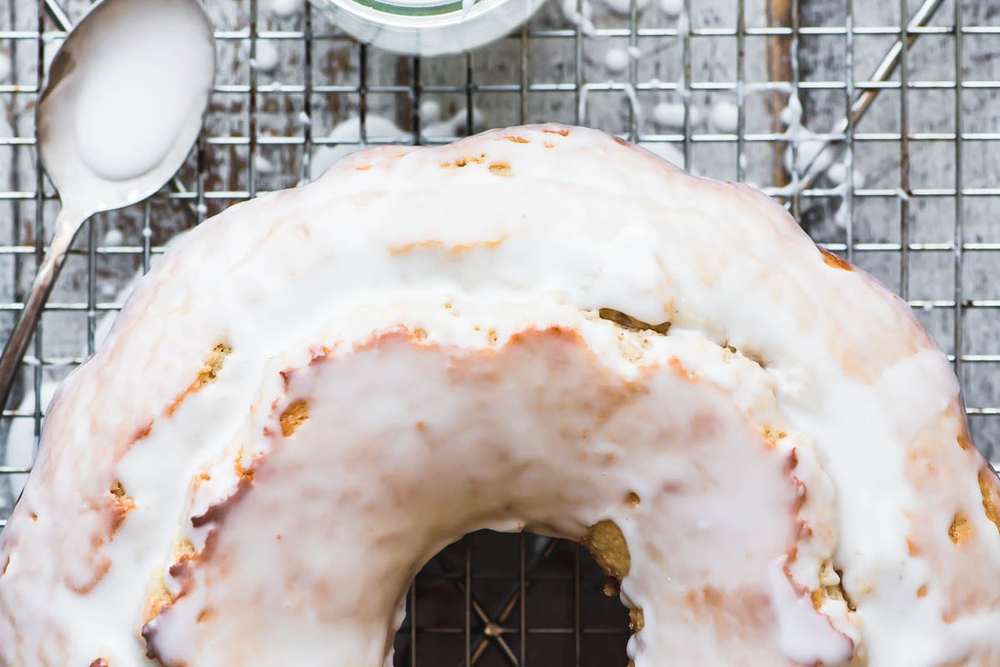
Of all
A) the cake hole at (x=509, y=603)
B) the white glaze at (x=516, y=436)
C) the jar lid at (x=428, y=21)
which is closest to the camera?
the white glaze at (x=516, y=436)

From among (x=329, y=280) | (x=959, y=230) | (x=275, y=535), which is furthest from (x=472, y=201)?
(x=959, y=230)

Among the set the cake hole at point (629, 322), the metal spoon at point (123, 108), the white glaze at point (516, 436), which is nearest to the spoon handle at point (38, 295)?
the metal spoon at point (123, 108)

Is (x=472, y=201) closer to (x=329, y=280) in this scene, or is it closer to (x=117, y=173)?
(x=329, y=280)

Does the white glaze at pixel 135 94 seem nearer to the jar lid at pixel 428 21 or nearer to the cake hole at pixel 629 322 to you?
the jar lid at pixel 428 21

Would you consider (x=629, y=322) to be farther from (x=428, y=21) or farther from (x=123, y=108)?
(x=123, y=108)

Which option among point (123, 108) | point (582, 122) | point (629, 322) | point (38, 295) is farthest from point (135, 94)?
point (629, 322)

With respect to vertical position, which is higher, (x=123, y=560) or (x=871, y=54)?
(x=871, y=54)
